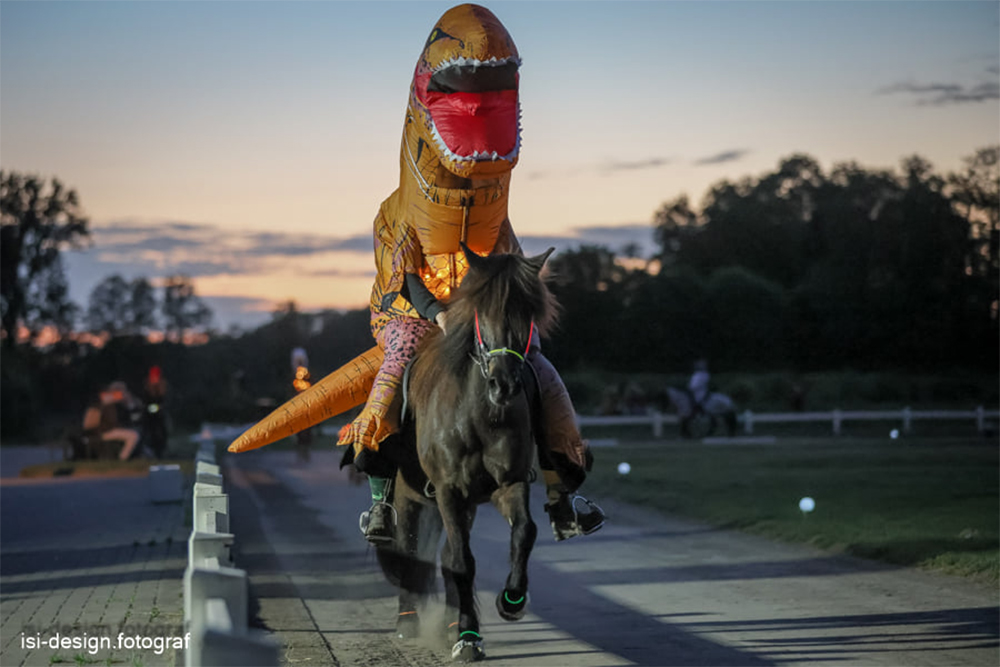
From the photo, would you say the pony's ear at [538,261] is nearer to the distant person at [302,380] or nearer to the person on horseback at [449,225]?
the person on horseback at [449,225]

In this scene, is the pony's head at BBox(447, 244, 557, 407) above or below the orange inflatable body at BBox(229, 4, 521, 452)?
below

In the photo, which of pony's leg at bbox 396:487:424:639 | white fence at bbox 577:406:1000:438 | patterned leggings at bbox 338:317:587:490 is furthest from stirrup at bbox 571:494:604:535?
white fence at bbox 577:406:1000:438

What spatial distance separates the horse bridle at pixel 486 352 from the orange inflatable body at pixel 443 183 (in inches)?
42.2

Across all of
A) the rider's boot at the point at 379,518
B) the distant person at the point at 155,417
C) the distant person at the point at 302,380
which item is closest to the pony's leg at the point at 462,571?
the rider's boot at the point at 379,518

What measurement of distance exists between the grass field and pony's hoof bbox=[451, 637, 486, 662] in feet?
18.7

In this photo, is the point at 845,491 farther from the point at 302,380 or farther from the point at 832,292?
the point at 832,292

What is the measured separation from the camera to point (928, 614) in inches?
371

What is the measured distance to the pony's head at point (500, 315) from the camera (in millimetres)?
7230

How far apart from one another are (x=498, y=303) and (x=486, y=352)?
0.32 metres

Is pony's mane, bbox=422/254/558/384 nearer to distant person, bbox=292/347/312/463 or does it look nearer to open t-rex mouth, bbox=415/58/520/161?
open t-rex mouth, bbox=415/58/520/161

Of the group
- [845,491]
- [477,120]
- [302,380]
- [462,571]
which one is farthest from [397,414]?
A: [845,491]

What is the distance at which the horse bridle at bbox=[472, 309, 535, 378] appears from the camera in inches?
287

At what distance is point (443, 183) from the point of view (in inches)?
323

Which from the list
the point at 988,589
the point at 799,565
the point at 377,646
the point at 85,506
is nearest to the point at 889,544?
the point at 799,565
